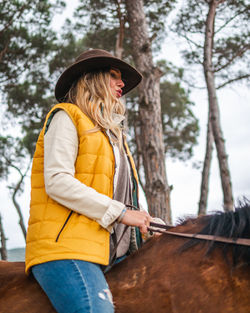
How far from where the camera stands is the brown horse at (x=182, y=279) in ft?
6.21

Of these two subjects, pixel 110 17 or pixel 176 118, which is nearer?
pixel 110 17

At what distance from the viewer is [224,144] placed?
10.3 m

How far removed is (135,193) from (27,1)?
1212cm

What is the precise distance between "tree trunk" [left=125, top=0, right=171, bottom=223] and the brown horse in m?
4.35

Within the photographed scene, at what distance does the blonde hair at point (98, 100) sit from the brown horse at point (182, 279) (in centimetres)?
78

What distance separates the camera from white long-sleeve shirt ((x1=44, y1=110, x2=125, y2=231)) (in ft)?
6.46

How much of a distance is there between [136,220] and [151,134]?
489 cm

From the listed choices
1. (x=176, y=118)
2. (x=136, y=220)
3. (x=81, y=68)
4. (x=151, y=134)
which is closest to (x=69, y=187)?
(x=136, y=220)

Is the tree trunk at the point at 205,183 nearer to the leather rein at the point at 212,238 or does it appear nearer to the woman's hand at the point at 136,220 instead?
the leather rein at the point at 212,238

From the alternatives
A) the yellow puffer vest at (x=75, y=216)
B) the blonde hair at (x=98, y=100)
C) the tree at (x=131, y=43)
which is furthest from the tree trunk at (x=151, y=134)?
the yellow puffer vest at (x=75, y=216)

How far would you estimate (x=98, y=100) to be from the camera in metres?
2.42

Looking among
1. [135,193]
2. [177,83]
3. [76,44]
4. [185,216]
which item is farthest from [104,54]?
[177,83]

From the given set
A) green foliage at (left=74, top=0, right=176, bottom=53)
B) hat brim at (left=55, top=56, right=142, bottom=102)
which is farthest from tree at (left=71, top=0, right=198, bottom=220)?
hat brim at (left=55, top=56, right=142, bottom=102)

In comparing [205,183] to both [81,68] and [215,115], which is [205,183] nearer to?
[215,115]
